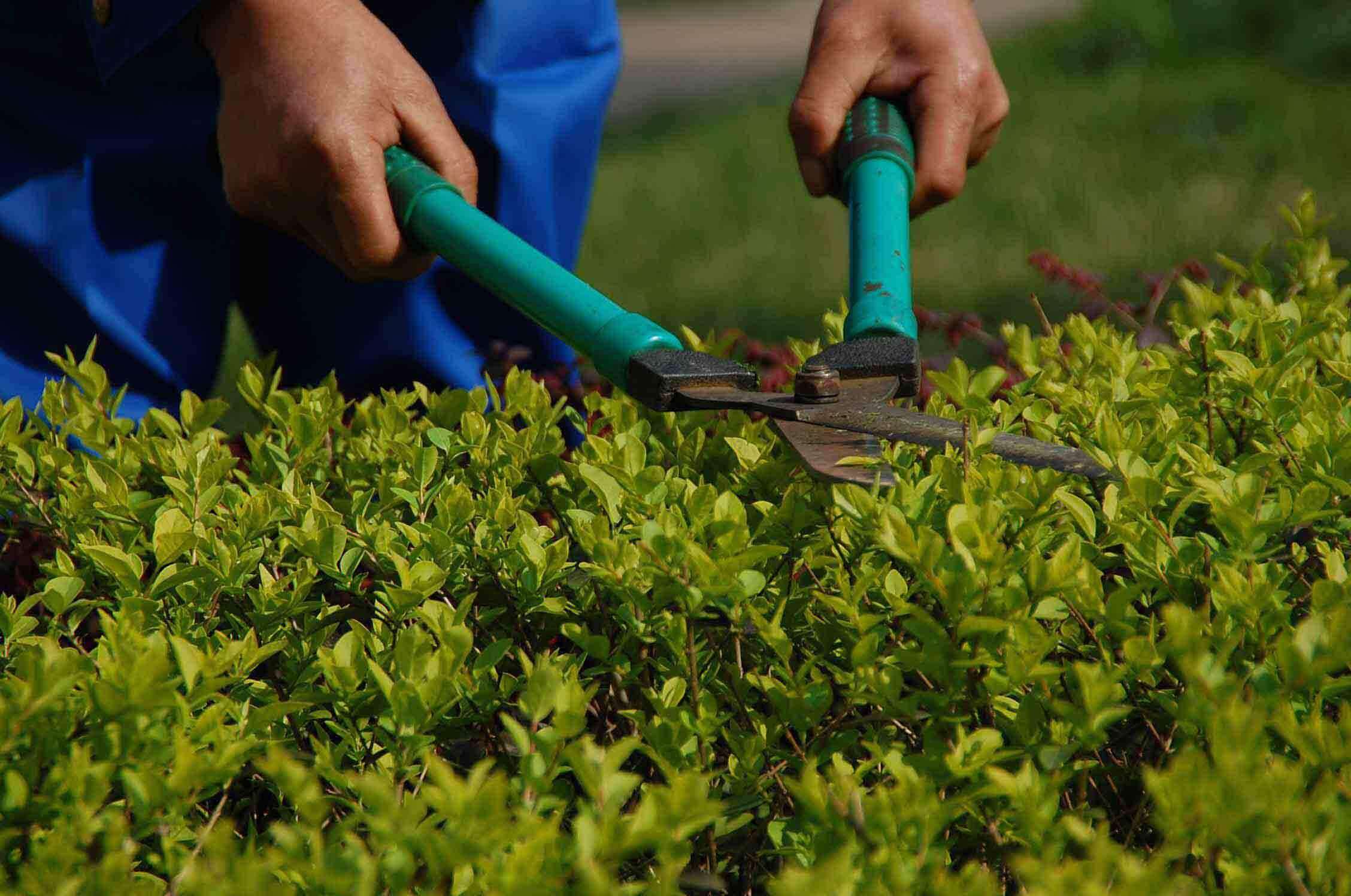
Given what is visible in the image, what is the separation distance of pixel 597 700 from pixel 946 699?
0.51 meters

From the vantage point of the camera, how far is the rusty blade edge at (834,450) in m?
1.62

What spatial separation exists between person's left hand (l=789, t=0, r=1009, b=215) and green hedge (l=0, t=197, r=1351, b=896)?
709 millimetres

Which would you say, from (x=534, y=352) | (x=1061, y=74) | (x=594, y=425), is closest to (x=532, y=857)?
(x=594, y=425)

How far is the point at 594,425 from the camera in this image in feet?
6.87

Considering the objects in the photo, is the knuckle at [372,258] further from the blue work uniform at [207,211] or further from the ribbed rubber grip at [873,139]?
the ribbed rubber grip at [873,139]

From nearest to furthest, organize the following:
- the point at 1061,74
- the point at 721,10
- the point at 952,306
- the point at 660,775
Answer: the point at 660,775 → the point at 952,306 → the point at 1061,74 → the point at 721,10

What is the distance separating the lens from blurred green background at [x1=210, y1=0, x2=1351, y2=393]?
6.31 m

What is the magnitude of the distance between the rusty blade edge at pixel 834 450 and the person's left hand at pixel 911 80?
857 millimetres

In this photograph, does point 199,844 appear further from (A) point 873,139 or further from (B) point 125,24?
(A) point 873,139

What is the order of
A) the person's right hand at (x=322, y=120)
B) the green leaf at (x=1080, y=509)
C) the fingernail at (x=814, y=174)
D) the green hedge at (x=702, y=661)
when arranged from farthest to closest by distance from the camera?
1. the fingernail at (x=814, y=174)
2. the person's right hand at (x=322, y=120)
3. the green leaf at (x=1080, y=509)
4. the green hedge at (x=702, y=661)

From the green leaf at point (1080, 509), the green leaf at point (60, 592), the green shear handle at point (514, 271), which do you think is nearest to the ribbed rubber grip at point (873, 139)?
the green shear handle at point (514, 271)

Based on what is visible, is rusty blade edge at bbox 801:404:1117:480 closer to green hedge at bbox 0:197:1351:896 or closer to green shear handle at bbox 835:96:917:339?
green hedge at bbox 0:197:1351:896

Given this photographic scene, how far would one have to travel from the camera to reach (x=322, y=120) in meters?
2.14

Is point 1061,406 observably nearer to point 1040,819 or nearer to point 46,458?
point 1040,819
